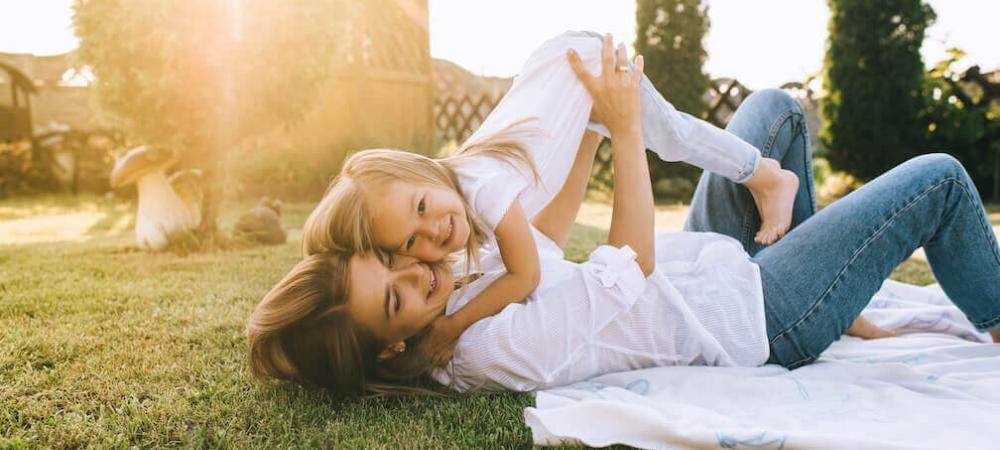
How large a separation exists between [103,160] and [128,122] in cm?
530

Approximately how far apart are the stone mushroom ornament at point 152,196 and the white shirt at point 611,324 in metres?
2.96

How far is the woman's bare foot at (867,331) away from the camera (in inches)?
84.8

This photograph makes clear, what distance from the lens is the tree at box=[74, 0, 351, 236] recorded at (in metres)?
3.56

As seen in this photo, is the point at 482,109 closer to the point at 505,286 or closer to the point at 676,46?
the point at 676,46

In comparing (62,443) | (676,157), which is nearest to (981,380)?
(676,157)

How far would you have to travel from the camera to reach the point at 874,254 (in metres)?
1.65

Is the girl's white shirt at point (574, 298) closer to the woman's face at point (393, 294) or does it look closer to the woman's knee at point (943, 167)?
the woman's face at point (393, 294)

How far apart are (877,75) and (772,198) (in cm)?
628

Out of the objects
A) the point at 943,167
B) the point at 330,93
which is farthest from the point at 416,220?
the point at 330,93

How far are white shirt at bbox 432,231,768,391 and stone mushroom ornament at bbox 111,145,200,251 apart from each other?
296 cm

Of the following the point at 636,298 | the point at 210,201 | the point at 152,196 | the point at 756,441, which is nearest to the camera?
the point at 756,441

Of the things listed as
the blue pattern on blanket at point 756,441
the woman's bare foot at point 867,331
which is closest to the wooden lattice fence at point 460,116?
the woman's bare foot at point 867,331

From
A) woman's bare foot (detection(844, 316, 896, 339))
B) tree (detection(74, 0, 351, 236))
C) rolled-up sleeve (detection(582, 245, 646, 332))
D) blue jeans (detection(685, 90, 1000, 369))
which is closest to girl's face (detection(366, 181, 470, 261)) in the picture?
rolled-up sleeve (detection(582, 245, 646, 332))

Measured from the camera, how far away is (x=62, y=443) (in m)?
1.35
